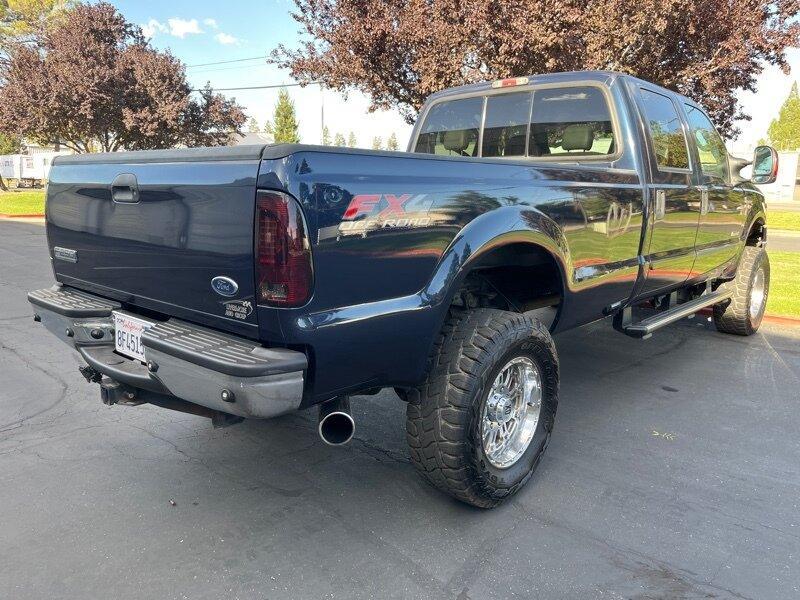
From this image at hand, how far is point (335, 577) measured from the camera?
2.34 m

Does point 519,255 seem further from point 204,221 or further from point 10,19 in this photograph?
point 10,19

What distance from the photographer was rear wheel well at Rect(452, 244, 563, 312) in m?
3.06

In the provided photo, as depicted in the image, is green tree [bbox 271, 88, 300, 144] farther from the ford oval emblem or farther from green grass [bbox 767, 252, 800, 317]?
the ford oval emblem

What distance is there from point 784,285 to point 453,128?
619cm

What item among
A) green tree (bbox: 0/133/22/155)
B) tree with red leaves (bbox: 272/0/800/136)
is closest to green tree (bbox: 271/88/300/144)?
green tree (bbox: 0/133/22/155)

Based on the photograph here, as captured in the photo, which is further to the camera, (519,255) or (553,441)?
(553,441)

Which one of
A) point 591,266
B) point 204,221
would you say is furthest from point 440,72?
point 204,221

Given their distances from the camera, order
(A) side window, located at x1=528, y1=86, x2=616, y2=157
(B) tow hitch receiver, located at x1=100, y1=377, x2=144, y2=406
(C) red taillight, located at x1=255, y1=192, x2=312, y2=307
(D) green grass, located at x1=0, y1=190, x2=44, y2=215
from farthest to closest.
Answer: (D) green grass, located at x1=0, y1=190, x2=44, y2=215 < (A) side window, located at x1=528, y1=86, x2=616, y2=157 < (B) tow hitch receiver, located at x1=100, y1=377, x2=144, y2=406 < (C) red taillight, located at x1=255, y1=192, x2=312, y2=307

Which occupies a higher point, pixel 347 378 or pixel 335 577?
pixel 347 378

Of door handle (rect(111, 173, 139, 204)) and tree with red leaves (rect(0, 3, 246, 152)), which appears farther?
tree with red leaves (rect(0, 3, 246, 152))

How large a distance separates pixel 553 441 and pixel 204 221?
7.88 ft

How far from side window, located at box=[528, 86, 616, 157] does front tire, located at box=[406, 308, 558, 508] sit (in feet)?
5.37

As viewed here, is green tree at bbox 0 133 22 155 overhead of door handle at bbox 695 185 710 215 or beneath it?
overhead

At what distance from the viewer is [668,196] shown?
404cm
